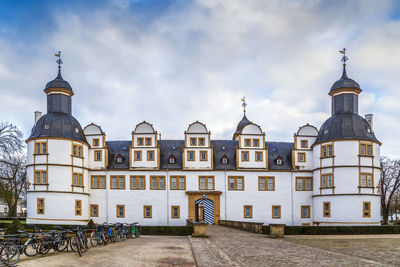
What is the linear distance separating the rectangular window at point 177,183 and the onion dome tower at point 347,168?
1310 cm

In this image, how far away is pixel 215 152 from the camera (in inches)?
1736

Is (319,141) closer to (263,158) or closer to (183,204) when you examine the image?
(263,158)

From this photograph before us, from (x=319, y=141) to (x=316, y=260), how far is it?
27.2 m

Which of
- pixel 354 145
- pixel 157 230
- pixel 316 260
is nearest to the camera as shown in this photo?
pixel 316 260

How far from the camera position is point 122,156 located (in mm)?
43125

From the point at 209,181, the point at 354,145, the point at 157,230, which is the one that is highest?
the point at 354,145

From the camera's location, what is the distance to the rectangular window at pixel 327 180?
39062 mm

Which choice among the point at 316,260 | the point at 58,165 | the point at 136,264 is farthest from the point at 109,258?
the point at 58,165

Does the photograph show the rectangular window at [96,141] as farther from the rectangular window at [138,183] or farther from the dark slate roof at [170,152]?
the dark slate roof at [170,152]

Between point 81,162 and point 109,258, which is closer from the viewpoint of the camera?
point 109,258

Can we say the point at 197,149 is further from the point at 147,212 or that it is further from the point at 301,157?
the point at 301,157

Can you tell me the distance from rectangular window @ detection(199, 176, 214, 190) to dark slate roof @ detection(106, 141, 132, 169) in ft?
25.3

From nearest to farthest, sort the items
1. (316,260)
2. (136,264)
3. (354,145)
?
(136,264) < (316,260) < (354,145)

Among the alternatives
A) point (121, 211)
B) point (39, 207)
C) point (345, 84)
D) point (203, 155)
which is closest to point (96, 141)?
point (121, 211)
